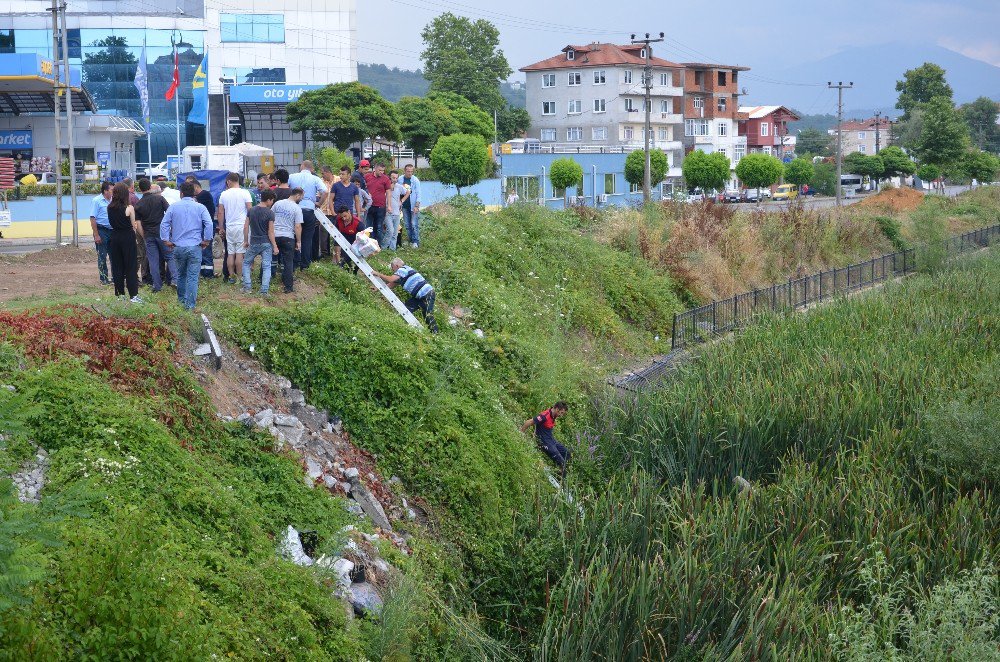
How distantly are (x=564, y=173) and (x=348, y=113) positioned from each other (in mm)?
11766

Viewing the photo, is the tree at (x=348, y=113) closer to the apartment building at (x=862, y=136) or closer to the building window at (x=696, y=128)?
the building window at (x=696, y=128)

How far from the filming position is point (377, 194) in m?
17.7

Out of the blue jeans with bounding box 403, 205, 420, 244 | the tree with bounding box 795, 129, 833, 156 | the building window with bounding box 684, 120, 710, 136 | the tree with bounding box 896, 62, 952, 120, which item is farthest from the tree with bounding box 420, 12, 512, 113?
the blue jeans with bounding box 403, 205, 420, 244

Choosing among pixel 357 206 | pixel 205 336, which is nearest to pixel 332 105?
pixel 357 206

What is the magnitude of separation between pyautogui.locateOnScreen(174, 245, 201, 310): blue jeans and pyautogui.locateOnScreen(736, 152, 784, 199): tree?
2277 inches

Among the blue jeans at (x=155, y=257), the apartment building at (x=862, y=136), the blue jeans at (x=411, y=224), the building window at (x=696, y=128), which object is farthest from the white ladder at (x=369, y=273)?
the apartment building at (x=862, y=136)

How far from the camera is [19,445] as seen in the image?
7844mm

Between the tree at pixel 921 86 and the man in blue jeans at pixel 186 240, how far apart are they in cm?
10430

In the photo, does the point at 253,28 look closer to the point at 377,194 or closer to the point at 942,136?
the point at 942,136

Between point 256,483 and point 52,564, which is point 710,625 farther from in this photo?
point 52,564

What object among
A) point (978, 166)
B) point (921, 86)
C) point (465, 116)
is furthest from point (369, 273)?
point (921, 86)

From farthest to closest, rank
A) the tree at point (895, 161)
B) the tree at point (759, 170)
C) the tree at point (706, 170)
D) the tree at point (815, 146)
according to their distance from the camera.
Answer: the tree at point (815, 146)
the tree at point (895, 161)
the tree at point (759, 170)
the tree at point (706, 170)

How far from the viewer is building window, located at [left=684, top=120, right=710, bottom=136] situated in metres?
88.1

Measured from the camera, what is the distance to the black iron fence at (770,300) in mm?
21203
